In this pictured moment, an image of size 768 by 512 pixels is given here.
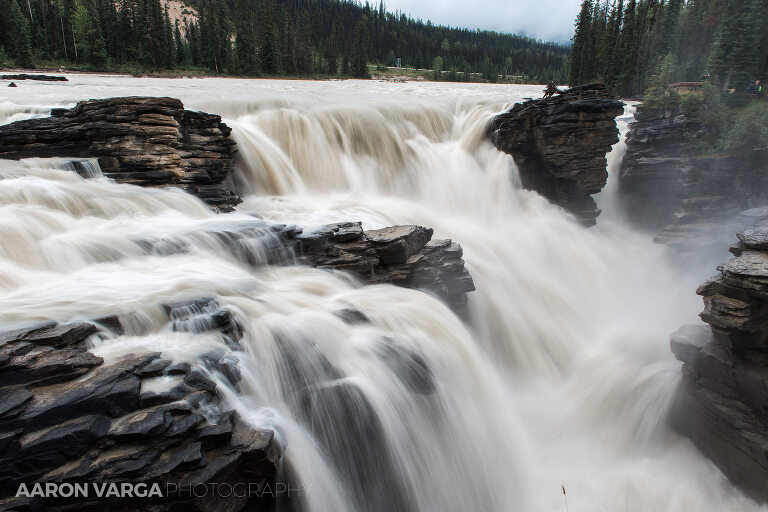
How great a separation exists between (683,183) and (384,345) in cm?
1537

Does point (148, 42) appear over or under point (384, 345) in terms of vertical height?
over

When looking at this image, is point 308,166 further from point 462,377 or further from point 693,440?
point 693,440

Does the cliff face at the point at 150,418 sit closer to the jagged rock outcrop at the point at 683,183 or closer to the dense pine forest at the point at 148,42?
the jagged rock outcrop at the point at 683,183

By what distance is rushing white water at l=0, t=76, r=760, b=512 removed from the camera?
440cm

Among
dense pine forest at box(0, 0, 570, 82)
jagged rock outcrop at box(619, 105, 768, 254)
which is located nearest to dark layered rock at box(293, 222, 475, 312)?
jagged rock outcrop at box(619, 105, 768, 254)

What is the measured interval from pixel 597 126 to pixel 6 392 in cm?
1507

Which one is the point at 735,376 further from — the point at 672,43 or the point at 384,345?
the point at 672,43

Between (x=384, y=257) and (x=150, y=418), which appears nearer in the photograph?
(x=150, y=418)

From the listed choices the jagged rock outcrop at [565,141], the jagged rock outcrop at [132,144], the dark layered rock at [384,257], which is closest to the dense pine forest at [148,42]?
the jagged rock outcrop at [132,144]

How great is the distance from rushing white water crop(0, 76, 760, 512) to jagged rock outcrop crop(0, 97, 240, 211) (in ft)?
1.84

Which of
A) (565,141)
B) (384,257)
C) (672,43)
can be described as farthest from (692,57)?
(384,257)

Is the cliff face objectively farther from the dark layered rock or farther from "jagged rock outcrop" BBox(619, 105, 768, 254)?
"jagged rock outcrop" BBox(619, 105, 768, 254)

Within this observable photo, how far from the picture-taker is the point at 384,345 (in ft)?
17.4

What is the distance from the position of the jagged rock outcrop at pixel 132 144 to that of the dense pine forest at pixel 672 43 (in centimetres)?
2820
